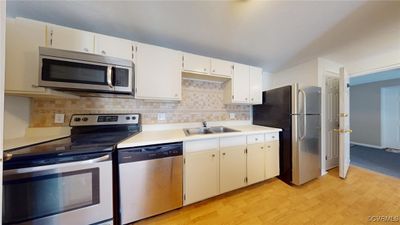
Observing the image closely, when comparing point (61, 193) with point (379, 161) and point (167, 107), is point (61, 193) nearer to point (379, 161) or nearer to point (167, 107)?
point (167, 107)

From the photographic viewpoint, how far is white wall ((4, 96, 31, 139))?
4.32 ft

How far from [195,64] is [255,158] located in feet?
5.16

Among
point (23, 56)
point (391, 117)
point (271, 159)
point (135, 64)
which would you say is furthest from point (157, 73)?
point (391, 117)

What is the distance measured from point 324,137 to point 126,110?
3340mm

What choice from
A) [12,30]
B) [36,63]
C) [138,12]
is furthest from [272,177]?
[12,30]

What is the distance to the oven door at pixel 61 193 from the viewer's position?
92 cm

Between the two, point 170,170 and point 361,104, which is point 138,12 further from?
point 361,104

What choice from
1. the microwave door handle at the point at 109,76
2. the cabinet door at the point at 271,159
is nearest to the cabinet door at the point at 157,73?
the microwave door handle at the point at 109,76

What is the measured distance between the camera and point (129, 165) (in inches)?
50.3

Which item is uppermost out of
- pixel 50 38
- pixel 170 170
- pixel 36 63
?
pixel 50 38

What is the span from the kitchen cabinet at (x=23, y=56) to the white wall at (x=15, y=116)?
21 centimetres

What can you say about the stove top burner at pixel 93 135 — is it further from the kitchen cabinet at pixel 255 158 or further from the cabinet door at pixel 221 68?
the kitchen cabinet at pixel 255 158

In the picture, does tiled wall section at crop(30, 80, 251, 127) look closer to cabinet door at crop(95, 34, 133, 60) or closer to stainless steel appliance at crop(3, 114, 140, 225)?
cabinet door at crop(95, 34, 133, 60)

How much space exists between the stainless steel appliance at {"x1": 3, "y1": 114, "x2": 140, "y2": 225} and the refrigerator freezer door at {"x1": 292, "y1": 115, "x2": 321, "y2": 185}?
2.30 m
